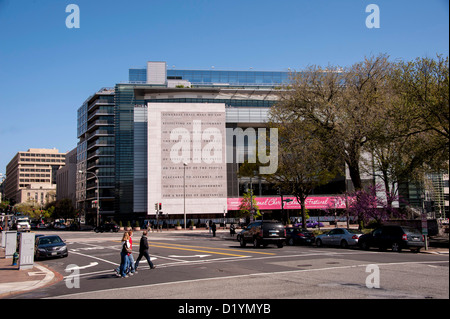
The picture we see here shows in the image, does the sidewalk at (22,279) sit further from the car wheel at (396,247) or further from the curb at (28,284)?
Result: the car wheel at (396,247)

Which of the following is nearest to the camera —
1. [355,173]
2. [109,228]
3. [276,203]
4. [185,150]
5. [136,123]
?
[355,173]

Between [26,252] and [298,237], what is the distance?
1954 centimetres

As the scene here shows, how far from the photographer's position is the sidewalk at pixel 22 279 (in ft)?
45.3

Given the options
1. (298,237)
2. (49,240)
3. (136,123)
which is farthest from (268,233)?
(136,123)

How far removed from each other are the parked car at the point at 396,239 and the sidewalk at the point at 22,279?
61.0 feet

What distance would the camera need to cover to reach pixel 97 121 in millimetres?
107500

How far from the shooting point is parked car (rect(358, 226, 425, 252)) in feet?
76.7

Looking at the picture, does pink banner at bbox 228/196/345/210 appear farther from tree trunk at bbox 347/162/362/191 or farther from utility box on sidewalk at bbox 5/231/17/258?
utility box on sidewalk at bbox 5/231/17/258

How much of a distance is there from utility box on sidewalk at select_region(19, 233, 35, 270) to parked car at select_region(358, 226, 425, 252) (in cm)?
1983

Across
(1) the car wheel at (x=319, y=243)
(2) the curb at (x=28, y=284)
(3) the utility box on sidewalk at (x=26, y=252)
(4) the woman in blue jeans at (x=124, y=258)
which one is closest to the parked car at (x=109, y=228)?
(1) the car wheel at (x=319, y=243)

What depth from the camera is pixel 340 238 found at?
94.9 ft

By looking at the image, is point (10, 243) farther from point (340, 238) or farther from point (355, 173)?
point (355, 173)
